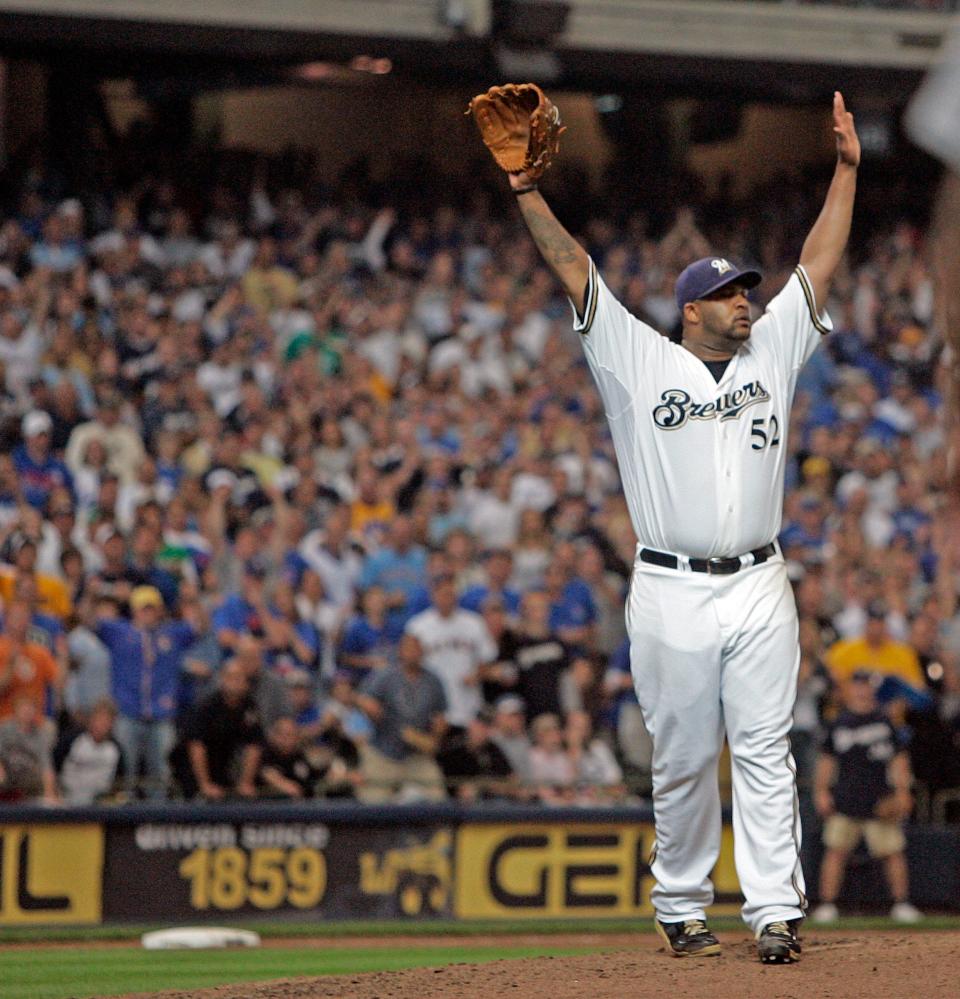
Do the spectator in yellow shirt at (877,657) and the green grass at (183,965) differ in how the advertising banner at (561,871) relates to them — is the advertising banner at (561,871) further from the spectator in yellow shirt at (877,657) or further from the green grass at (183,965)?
the spectator in yellow shirt at (877,657)

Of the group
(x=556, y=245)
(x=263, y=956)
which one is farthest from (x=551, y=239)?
(x=263, y=956)

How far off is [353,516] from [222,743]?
2499 mm

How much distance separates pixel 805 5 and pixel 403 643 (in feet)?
33.6

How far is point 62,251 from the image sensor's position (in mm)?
15594

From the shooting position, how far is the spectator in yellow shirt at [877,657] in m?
12.5

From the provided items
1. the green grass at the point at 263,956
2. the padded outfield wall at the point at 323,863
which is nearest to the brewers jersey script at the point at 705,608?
the green grass at the point at 263,956

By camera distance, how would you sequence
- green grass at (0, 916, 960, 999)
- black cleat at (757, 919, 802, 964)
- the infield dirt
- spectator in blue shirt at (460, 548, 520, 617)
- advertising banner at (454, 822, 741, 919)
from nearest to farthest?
the infield dirt → black cleat at (757, 919, 802, 964) → green grass at (0, 916, 960, 999) → advertising banner at (454, 822, 741, 919) → spectator in blue shirt at (460, 548, 520, 617)

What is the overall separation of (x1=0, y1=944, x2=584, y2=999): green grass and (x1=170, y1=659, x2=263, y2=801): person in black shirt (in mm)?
1385

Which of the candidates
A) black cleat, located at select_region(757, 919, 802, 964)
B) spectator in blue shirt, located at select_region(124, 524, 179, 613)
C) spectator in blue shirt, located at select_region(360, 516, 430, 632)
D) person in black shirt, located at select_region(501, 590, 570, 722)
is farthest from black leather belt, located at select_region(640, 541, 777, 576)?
spectator in blue shirt, located at select_region(360, 516, 430, 632)

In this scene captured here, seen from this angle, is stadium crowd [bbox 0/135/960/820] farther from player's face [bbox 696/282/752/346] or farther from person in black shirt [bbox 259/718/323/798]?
player's face [bbox 696/282/752/346]

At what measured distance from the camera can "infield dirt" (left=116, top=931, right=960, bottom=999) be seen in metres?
5.34

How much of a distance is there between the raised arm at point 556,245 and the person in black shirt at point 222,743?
5812 millimetres

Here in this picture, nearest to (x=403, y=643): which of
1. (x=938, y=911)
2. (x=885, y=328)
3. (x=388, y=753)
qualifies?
(x=388, y=753)

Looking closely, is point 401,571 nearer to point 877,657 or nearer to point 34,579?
point 34,579
